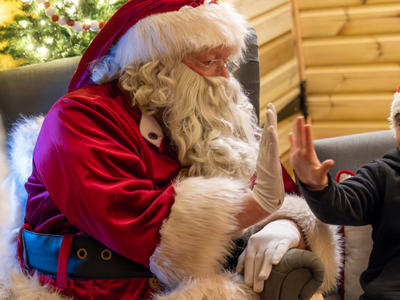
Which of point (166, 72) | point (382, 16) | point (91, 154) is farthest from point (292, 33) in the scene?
point (91, 154)

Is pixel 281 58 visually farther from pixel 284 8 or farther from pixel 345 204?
pixel 345 204

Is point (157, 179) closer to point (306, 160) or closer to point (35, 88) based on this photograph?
point (306, 160)

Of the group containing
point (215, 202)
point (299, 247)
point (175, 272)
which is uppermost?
point (215, 202)

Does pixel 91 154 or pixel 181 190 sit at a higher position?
pixel 91 154

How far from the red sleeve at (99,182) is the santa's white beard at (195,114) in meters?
0.20

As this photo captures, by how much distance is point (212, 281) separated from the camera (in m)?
1.00

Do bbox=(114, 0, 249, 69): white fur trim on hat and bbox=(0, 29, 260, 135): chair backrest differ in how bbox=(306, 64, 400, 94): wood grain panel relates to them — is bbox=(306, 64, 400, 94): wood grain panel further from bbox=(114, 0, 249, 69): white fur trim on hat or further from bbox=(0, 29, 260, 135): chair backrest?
bbox=(114, 0, 249, 69): white fur trim on hat

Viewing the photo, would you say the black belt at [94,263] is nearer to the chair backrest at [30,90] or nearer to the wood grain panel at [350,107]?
the chair backrest at [30,90]

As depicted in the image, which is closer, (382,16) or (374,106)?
(382,16)

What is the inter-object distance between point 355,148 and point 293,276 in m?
0.81

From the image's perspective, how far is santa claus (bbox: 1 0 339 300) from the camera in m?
0.98

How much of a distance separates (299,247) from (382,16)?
7.05 feet

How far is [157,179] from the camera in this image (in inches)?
47.2

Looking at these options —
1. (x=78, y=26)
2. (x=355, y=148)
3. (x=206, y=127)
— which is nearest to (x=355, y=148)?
(x=355, y=148)
